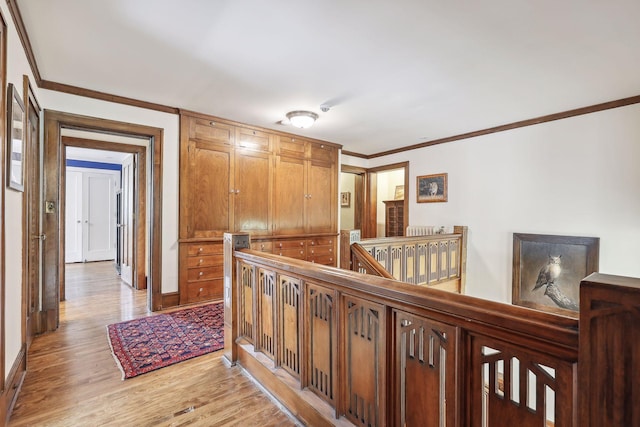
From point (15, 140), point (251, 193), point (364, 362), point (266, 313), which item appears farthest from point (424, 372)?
point (251, 193)

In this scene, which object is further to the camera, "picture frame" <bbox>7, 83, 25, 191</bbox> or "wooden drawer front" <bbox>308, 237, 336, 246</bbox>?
"wooden drawer front" <bbox>308, 237, 336, 246</bbox>

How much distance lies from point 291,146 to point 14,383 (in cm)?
398

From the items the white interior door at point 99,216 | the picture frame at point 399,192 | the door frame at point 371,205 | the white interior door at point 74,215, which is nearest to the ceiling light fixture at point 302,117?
the door frame at point 371,205

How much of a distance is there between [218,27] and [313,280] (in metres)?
1.89

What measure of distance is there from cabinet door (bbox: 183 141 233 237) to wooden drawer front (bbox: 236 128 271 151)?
0.24 m

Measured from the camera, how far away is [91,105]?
3.23 meters

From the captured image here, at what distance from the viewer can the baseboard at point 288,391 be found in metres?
1.50

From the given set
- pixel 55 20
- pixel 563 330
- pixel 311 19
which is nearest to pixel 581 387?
pixel 563 330

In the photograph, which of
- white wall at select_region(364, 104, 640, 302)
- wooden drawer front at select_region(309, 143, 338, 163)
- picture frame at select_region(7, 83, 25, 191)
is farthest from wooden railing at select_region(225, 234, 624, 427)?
wooden drawer front at select_region(309, 143, 338, 163)

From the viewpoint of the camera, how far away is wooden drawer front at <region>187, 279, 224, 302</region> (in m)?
3.80

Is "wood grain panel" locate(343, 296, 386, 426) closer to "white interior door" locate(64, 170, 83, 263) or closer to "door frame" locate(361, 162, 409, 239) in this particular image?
"door frame" locate(361, 162, 409, 239)

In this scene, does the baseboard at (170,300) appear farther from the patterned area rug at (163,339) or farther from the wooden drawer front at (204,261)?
the wooden drawer front at (204,261)

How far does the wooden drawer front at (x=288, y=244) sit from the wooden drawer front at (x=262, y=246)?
0.07 m

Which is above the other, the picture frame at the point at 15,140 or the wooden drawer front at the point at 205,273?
the picture frame at the point at 15,140
